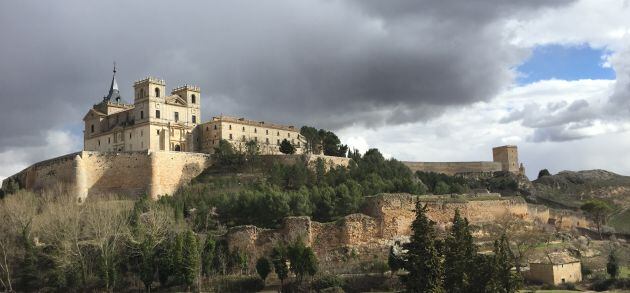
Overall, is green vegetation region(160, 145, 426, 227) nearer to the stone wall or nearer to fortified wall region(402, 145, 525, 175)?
the stone wall

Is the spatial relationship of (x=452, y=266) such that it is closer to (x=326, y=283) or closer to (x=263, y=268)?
(x=326, y=283)

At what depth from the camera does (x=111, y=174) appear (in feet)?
183

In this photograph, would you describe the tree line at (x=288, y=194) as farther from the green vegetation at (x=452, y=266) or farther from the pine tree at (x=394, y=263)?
the green vegetation at (x=452, y=266)

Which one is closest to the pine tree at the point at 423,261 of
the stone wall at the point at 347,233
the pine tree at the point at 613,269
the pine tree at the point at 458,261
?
the pine tree at the point at 458,261

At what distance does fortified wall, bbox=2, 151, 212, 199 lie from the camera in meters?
54.3

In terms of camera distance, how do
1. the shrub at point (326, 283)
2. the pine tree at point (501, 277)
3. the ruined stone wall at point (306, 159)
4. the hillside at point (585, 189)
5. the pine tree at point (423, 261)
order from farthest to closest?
1. the hillside at point (585, 189)
2. the ruined stone wall at point (306, 159)
3. the shrub at point (326, 283)
4. the pine tree at point (423, 261)
5. the pine tree at point (501, 277)

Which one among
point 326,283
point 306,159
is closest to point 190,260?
point 326,283

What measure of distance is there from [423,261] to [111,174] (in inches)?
1439

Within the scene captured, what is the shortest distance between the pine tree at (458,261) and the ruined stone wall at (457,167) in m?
55.1

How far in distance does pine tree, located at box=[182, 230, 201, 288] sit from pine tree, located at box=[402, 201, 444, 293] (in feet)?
36.5

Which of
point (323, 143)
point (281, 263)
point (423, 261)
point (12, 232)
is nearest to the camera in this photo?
point (423, 261)

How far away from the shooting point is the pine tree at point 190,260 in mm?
32531

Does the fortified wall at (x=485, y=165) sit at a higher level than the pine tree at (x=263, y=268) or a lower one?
higher

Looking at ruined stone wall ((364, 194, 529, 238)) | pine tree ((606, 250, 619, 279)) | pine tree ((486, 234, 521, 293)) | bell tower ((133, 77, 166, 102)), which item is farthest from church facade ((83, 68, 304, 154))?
pine tree ((486, 234, 521, 293))
